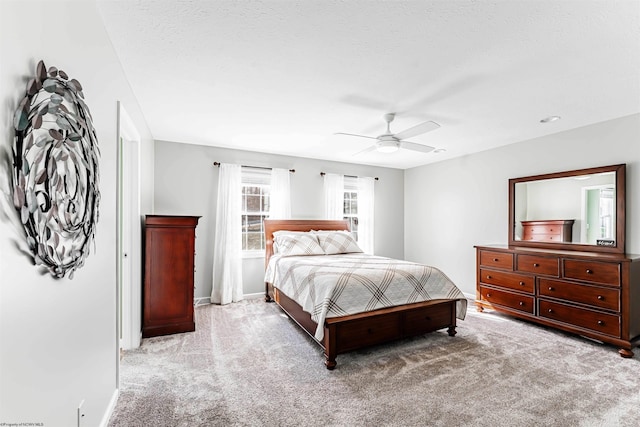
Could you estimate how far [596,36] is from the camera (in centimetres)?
185

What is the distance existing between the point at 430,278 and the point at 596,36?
2294mm

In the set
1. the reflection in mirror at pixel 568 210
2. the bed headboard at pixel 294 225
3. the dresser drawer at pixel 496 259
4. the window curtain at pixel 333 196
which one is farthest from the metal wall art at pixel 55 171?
the reflection in mirror at pixel 568 210

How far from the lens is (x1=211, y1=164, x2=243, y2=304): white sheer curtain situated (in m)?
4.45

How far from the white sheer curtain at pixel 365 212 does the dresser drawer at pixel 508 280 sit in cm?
215

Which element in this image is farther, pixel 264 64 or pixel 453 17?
pixel 264 64

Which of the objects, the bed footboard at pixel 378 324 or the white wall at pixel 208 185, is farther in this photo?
the white wall at pixel 208 185

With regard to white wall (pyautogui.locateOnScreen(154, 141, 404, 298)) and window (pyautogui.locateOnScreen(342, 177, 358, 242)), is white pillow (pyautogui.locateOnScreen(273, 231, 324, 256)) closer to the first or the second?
white wall (pyautogui.locateOnScreen(154, 141, 404, 298))

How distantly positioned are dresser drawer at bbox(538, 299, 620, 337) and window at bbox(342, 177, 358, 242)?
3.14 meters

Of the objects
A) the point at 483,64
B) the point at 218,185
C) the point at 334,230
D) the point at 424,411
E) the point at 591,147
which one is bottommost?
the point at 424,411

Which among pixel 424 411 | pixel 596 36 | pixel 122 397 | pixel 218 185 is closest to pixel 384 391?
pixel 424 411

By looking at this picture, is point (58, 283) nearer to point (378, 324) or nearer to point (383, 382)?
point (383, 382)

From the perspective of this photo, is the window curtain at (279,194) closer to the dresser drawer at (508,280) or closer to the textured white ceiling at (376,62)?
the textured white ceiling at (376,62)

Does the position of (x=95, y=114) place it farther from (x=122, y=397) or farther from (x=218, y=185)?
(x=218, y=185)

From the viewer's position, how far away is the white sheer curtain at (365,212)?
228 inches
